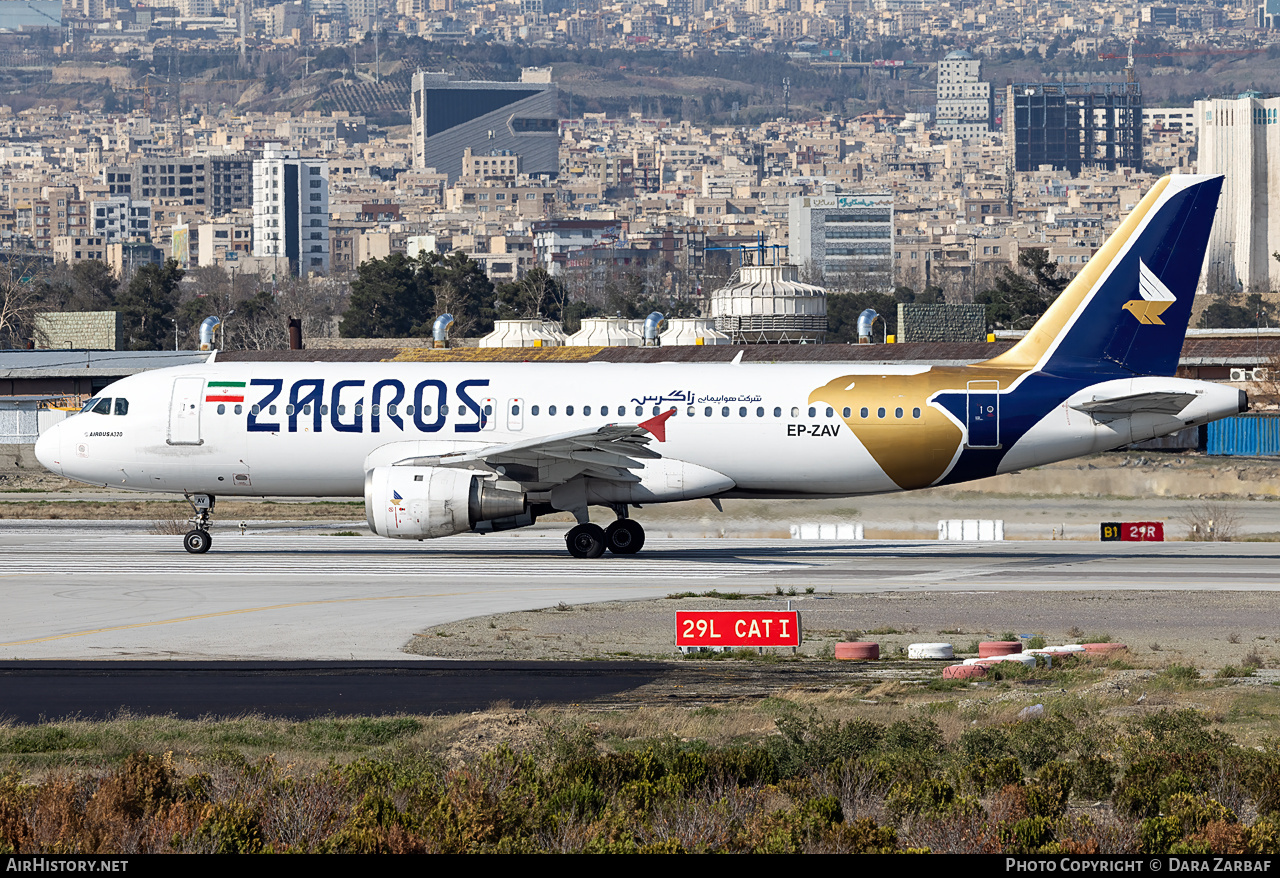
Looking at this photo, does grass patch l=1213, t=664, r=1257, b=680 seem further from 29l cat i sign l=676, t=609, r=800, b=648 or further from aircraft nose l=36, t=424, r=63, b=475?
aircraft nose l=36, t=424, r=63, b=475

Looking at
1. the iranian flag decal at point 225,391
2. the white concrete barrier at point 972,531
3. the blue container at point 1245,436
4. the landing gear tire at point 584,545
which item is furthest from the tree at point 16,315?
the white concrete barrier at point 972,531

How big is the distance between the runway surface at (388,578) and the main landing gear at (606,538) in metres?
0.70

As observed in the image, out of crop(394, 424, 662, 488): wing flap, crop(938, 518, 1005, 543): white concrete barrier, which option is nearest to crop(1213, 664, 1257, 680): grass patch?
crop(394, 424, 662, 488): wing flap

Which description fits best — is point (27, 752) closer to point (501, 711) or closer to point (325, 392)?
point (501, 711)

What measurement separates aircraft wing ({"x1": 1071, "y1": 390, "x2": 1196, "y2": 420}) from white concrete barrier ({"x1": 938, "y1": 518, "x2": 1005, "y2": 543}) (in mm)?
7541

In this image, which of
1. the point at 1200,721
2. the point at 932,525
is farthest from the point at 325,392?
the point at 1200,721

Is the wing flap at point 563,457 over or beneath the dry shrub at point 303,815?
over

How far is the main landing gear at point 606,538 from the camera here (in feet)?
136

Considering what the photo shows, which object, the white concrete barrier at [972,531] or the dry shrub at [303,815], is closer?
the dry shrub at [303,815]

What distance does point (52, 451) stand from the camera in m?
42.5

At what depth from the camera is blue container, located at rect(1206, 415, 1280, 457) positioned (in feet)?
249

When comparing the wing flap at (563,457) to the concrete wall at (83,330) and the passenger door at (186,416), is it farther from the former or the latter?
the concrete wall at (83,330)

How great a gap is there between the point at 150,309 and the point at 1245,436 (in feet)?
350
